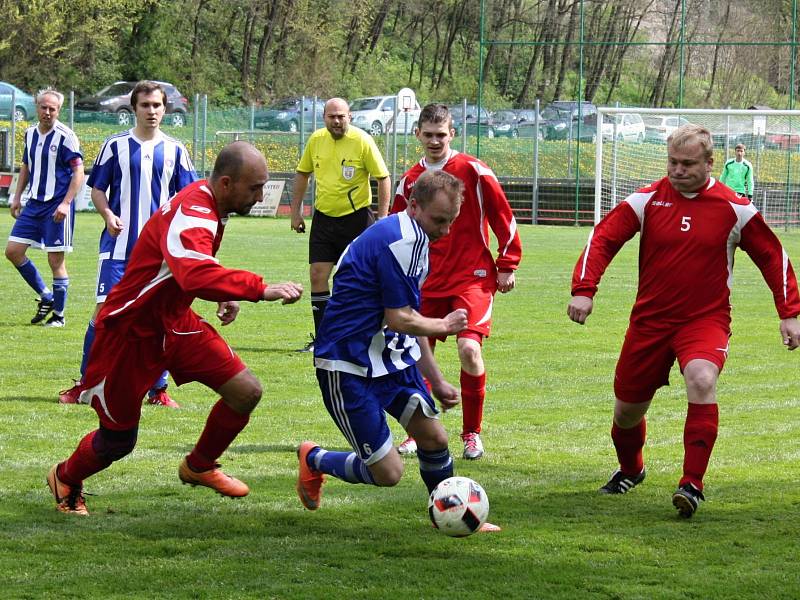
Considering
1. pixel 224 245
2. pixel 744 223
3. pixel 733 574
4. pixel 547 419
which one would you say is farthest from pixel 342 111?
pixel 224 245

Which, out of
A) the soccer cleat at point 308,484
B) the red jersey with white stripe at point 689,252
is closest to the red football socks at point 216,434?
the soccer cleat at point 308,484

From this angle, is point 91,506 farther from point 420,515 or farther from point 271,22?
point 271,22

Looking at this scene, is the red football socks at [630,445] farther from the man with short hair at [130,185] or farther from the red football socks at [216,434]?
the man with short hair at [130,185]

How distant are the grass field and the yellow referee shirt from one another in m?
1.37

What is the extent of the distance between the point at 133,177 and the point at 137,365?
3.28 metres

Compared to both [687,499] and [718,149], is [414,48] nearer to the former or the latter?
[718,149]

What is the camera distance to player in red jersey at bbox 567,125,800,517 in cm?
573

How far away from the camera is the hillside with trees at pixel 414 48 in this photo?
36250mm

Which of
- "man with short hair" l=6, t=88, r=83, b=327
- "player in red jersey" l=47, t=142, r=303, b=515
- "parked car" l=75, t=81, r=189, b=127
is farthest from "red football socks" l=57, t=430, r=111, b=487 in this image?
"parked car" l=75, t=81, r=189, b=127

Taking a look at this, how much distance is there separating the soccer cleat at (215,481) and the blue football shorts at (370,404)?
0.77m

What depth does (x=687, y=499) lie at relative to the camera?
17.9 feet

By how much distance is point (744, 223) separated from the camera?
5.81m

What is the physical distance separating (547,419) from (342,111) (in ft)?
11.2

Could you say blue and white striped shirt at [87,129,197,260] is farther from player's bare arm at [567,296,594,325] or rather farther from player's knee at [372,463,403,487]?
player's knee at [372,463,403,487]
